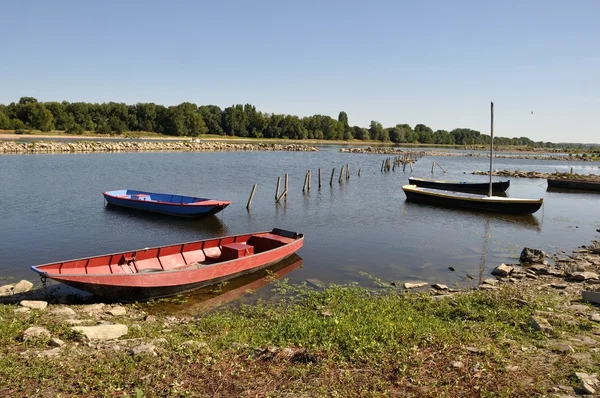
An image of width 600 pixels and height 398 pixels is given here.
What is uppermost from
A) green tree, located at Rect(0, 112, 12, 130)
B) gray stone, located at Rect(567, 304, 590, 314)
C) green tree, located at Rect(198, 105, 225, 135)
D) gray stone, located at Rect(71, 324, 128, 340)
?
green tree, located at Rect(198, 105, 225, 135)

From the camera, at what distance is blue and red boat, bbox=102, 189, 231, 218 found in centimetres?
2833

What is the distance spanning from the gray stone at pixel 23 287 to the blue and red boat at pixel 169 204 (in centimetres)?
1442

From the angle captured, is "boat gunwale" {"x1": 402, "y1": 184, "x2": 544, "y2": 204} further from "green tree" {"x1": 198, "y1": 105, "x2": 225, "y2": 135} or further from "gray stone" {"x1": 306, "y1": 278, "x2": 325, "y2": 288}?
"green tree" {"x1": 198, "y1": 105, "x2": 225, "y2": 135}

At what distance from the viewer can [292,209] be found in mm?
32969

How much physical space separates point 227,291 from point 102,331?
6.09 meters

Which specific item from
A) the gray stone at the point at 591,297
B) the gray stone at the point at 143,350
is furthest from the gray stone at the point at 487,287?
the gray stone at the point at 143,350

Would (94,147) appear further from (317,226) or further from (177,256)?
(177,256)

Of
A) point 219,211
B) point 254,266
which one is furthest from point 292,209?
point 254,266

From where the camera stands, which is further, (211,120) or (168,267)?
(211,120)

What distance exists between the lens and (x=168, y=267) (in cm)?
1653

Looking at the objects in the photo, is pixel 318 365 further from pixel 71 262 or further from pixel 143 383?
pixel 71 262

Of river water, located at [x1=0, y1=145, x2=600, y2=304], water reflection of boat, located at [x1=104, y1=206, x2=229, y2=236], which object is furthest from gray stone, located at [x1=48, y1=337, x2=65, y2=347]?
water reflection of boat, located at [x1=104, y1=206, x2=229, y2=236]

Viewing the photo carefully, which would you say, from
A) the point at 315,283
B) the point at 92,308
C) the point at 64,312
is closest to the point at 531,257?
the point at 315,283

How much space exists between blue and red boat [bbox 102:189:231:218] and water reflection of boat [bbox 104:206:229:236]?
35 centimetres
